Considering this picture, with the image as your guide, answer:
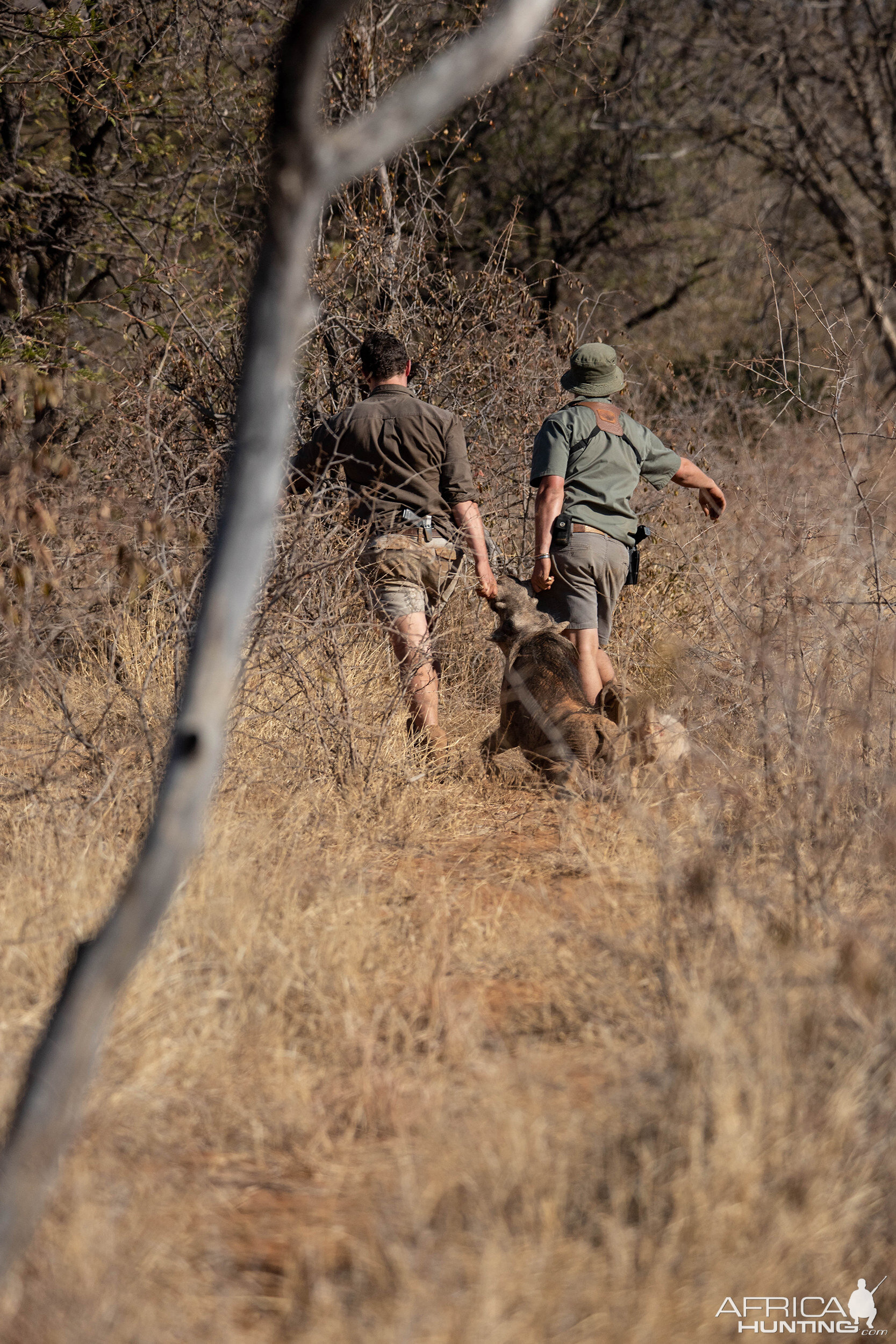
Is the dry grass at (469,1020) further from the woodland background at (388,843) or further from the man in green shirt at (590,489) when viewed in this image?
the man in green shirt at (590,489)

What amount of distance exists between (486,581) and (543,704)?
2.34ft

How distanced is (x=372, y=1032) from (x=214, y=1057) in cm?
39

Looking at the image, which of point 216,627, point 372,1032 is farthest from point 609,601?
point 216,627

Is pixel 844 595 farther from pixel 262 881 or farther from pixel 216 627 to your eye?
pixel 216 627

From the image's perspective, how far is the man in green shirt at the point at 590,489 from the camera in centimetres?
531

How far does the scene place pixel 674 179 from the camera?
13.7 meters

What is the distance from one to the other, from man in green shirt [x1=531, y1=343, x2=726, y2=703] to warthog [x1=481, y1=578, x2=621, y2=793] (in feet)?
0.53

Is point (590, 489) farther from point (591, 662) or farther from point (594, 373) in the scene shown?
point (591, 662)

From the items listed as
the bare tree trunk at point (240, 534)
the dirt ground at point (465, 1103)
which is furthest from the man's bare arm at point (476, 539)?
the bare tree trunk at point (240, 534)

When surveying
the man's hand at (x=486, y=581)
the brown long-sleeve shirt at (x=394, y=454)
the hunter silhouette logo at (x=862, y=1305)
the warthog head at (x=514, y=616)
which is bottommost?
the hunter silhouette logo at (x=862, y=1305)

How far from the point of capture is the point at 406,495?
517cm

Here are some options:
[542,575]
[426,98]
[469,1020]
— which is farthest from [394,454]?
[426,98]

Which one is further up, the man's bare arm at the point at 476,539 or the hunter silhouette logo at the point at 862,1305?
the man's bare arm at the point at 476,539

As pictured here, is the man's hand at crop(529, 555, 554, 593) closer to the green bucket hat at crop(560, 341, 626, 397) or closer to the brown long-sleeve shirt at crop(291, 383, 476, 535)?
the brown long-sleeve shirt at crop(291, 383, 476, 535)
